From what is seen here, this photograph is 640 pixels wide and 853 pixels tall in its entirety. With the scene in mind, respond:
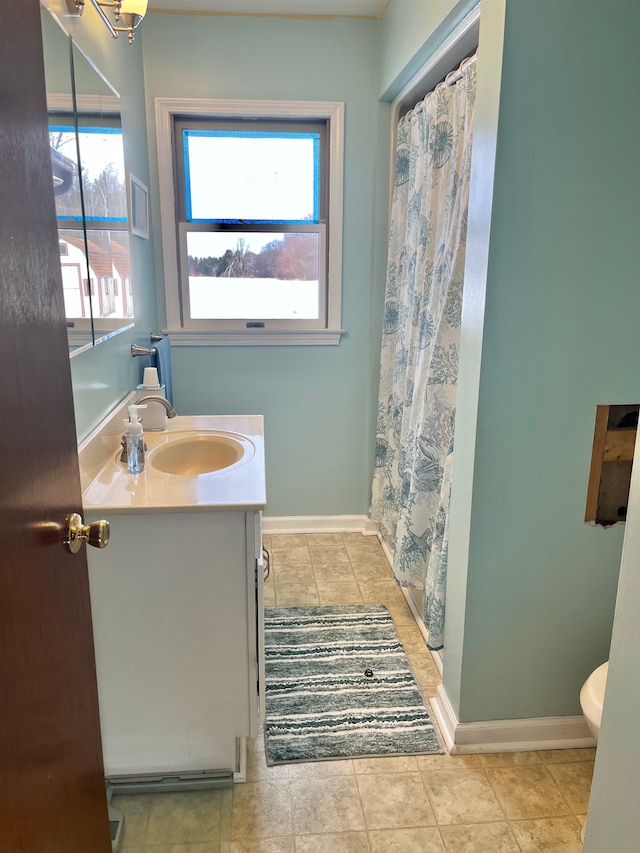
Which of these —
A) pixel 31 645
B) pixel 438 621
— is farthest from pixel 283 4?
pixel 31 645

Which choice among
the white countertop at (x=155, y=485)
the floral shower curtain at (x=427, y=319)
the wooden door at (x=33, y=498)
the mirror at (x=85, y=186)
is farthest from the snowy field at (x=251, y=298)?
the wooden door at (x=33, y=498)

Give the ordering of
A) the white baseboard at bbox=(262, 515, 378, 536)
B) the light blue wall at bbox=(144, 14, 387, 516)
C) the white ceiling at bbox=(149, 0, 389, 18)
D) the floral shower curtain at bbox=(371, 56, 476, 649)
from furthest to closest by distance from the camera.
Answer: the white baseboard at bbox=(262, 515, 378, 536) < the light blue wall at bbox=(144, 14, 387, 516) < the white ceiling at bbox=(149, 0, 389, 18) < the floral shower curtain at bbox=(371, 56, 476, 649)

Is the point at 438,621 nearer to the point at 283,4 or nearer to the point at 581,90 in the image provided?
the point at 581,90

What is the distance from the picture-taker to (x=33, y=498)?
854mm

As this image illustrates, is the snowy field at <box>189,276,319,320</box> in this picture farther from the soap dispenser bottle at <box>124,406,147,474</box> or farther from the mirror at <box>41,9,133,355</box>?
the soap dispenser bottle at <box>124,406,147,474</box>

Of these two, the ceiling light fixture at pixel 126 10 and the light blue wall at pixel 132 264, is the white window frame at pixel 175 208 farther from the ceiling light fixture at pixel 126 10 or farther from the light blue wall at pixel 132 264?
the ceiling light fixture at pixel 126 10

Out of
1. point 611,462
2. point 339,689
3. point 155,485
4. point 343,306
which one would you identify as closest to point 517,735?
point 339,689

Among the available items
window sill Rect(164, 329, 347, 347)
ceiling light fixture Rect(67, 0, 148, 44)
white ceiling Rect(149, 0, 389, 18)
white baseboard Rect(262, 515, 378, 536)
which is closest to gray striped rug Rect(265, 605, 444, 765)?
white baseboard Rect(262, 515, 378, 536)

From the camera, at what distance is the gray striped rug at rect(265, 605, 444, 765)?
1879mm

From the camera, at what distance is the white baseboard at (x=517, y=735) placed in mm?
1850

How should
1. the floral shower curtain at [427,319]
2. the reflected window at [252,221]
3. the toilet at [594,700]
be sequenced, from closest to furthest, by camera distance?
1. the toilet at [594,700]
2. the floral shower curtain at [427,319]
3. the reflected window at [252,221]

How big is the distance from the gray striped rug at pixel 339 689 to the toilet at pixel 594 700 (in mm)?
567

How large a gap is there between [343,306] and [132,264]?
3.50 feet

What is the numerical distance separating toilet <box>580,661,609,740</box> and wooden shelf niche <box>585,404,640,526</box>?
16.8 inches
